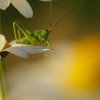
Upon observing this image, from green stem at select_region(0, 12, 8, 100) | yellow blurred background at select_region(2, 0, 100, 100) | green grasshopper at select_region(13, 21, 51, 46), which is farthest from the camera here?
yellow blurred background at select_region(2, 0, 100, 100)

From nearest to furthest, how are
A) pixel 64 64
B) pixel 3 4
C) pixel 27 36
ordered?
1. pixel 3 4
2. pixel 27 36
3. pixel 64 64

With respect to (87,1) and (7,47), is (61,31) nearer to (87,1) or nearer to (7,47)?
(87,1)

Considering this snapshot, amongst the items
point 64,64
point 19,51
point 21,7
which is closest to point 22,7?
point 21,7

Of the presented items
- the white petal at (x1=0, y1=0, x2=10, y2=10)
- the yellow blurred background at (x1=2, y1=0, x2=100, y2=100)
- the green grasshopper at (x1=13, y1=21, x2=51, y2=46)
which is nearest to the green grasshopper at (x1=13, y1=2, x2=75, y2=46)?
the green grasshopper at (x1=13, y1=21, x2=51, y2=46)

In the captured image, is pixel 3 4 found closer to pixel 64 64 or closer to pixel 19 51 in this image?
pixel 19 51

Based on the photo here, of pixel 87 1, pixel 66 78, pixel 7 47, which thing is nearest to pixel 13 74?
pixel 66 78

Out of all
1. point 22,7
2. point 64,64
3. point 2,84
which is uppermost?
point 22,7

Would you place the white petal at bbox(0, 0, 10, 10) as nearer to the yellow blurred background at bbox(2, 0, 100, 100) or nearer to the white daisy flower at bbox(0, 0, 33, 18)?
the white daisy flower at bbox(0, 0, 33, 18)

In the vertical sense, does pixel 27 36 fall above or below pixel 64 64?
above
